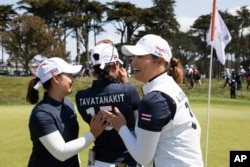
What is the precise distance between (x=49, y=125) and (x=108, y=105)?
0.48m

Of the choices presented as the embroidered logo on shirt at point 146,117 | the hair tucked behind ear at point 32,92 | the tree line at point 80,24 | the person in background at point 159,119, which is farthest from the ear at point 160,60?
the tree line at point 80,24

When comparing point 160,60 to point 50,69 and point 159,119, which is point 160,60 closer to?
point 159,119

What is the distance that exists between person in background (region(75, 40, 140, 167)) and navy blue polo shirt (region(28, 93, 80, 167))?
14 cm

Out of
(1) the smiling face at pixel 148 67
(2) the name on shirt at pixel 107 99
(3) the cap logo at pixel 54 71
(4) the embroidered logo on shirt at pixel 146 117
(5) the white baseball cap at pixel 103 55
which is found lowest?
(4) the embroidered logo on shirt at pixel 146 117

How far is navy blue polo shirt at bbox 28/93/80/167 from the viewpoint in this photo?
3.40 metres

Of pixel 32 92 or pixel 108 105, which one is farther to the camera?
pixel 32 92

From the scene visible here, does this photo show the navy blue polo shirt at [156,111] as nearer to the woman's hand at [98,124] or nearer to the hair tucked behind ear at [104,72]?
the woman's hand at [98,124]

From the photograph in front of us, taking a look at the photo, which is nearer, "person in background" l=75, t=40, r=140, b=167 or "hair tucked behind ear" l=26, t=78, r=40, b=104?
"person in background" l=75, t=40, r=140, b=167

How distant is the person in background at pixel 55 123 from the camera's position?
338 cm

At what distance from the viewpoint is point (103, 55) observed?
11.7 ft

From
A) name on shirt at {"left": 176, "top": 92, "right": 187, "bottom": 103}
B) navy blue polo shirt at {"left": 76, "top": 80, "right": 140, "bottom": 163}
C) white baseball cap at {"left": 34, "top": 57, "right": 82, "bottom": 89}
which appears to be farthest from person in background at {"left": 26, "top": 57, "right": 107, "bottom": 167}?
name on shirt at {"left": 176, "top": 92, "right": 187, "bottom": 103}

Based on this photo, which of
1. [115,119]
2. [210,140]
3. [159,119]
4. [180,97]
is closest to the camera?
[159,119]

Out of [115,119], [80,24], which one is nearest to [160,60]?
[115,119]

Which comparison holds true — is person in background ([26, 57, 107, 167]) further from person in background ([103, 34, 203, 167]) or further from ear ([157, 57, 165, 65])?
ear ([157, 57, 165, 65])
